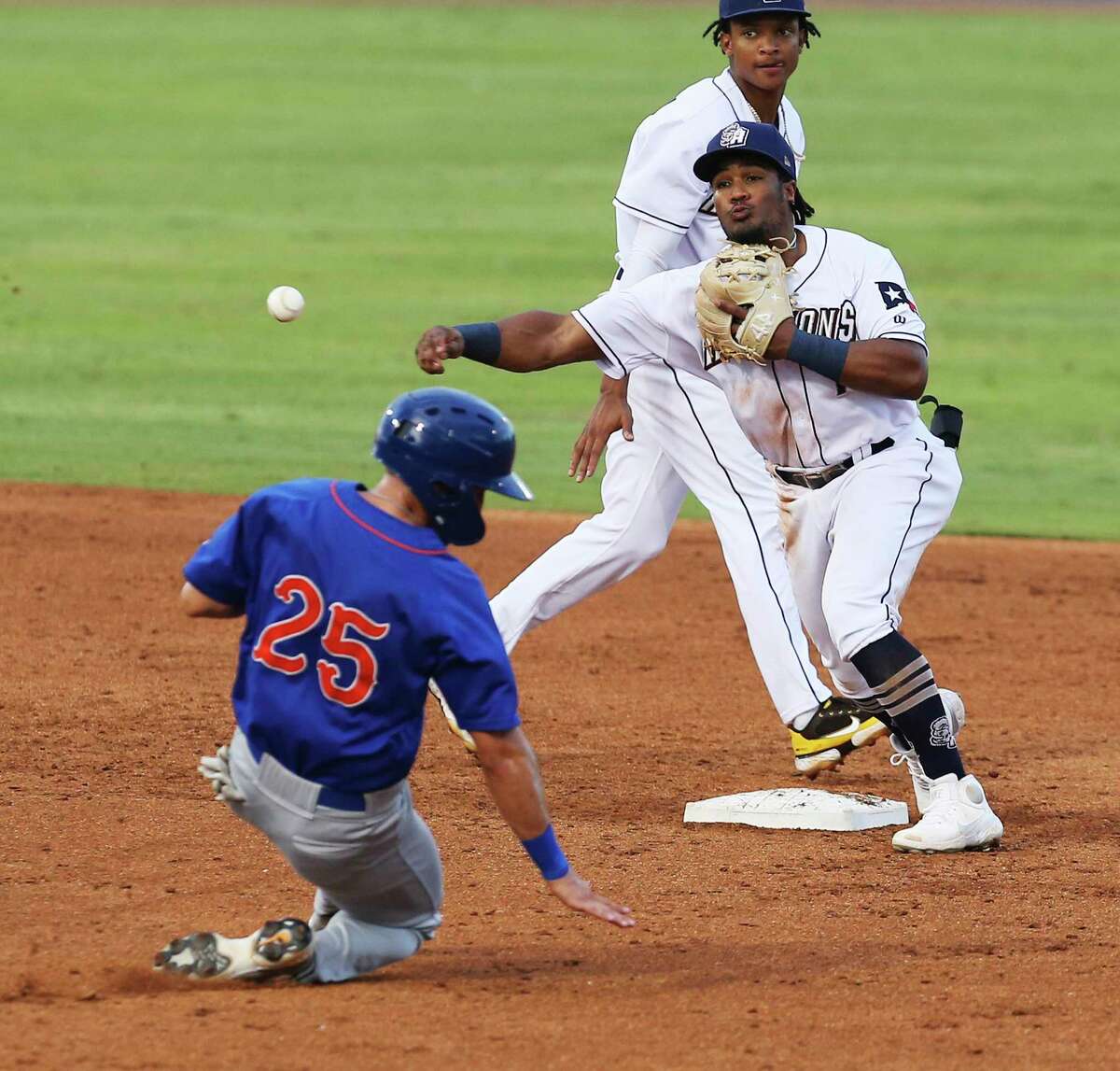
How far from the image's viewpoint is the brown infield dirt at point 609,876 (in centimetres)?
412

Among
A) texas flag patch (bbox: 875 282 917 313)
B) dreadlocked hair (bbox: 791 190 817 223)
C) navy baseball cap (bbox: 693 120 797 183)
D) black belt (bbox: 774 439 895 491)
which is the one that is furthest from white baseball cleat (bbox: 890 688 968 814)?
navy baseball cap (bbox: 693 120 797 183)

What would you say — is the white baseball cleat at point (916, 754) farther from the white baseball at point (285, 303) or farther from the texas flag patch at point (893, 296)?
the white baseball at point (285, 303)

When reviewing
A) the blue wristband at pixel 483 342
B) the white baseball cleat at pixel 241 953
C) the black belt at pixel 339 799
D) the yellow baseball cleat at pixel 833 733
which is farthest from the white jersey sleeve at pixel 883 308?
the white baseball cleat at pixel 241 953

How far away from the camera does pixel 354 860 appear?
419 centimetres

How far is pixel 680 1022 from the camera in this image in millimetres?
4223

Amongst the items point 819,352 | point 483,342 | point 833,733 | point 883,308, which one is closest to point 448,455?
point 483,342

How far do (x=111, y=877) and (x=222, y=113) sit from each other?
21.0m

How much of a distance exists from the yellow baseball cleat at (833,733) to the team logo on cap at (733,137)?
1.61m

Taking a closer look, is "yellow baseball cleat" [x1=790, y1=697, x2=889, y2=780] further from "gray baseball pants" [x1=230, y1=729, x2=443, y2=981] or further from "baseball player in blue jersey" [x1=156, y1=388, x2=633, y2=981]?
"baseball player in blue jersey" [x1=156, y1=388, x2=633, y2=981]

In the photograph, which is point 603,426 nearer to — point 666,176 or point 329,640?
point 666,176

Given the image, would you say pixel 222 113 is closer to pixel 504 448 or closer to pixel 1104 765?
pixel 1104 765

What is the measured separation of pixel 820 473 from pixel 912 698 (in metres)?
0.70

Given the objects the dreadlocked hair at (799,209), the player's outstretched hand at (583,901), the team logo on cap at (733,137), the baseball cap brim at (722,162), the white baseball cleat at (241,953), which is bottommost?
the white baseball cleat at (241,953)

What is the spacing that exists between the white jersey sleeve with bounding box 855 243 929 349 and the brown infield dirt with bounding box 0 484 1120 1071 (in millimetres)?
1435
